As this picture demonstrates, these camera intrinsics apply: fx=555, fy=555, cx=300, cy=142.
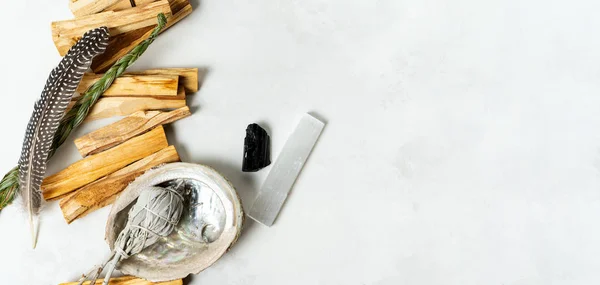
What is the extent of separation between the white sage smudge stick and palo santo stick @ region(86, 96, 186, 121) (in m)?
0.23

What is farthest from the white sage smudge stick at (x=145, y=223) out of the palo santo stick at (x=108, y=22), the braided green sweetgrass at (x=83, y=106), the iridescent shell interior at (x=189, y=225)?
the palo santo stick at (x=108, y=22)

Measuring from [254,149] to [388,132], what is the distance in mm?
359

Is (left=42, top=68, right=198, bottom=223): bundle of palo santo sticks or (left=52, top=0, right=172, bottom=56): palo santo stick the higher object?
(left=52, top=0, right=172, bottom=56): palo santo stick

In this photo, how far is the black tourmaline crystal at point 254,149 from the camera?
4.63 feet

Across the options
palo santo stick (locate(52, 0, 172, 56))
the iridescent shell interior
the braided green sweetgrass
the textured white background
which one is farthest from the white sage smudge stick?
palo santo stick (locate(52, 0, 172, 56))

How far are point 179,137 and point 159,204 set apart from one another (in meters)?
0.23

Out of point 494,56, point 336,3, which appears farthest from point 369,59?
point 494,56

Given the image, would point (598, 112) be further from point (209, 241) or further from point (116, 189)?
point (116, 189)

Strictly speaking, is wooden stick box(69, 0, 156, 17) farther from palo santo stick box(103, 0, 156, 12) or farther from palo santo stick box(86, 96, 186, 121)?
palo santo stick box(86, 96, 186, 121)

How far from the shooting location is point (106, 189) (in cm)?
138

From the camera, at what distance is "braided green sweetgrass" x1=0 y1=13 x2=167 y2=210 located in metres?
1.37

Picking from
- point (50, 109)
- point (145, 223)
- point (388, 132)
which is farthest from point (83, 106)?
point (388, 132)

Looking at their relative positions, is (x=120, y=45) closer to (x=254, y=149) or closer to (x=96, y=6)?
(x=96, y=6)

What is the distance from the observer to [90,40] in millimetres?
1332
